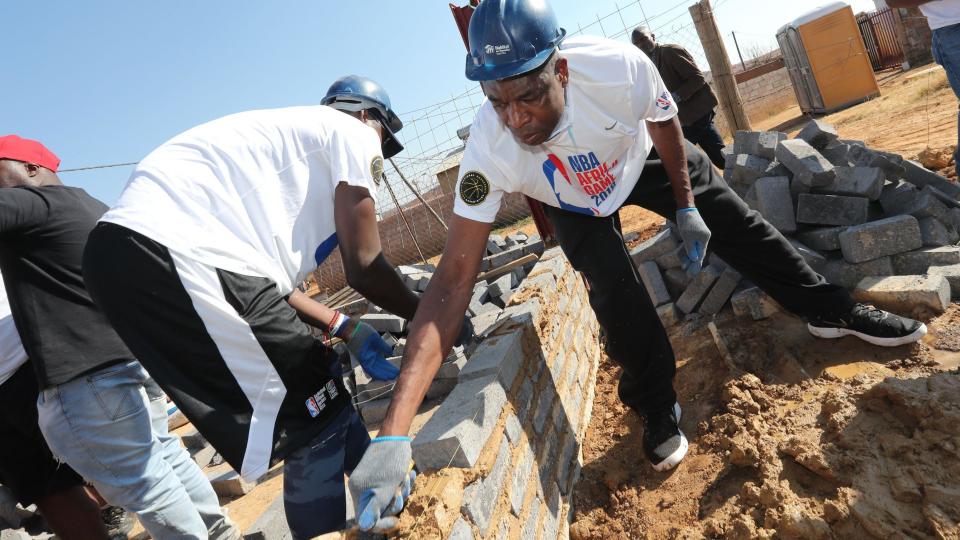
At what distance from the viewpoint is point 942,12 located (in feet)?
9.33

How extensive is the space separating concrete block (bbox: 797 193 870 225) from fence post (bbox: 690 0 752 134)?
4627 millimetres

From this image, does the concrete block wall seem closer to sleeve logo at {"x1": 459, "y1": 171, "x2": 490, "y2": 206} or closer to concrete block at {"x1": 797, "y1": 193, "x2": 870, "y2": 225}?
sleeve logo at {"x1": 459, "y1": 171, "x2": 490, "y2": 206}

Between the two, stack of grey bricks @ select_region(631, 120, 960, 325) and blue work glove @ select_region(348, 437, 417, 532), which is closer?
blue work glove @ select_region(348, 437, 417, 532)

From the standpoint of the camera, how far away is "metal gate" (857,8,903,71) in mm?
15375

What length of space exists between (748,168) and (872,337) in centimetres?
164

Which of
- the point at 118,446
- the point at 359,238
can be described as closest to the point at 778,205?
the point at 359,238

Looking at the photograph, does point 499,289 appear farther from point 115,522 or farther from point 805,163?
point 115,522

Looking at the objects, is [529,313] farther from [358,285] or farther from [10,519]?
[10,519]

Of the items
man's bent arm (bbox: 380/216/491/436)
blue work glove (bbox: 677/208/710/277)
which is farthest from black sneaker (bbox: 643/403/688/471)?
man's bent arm (bbox: 380/216/491/436)

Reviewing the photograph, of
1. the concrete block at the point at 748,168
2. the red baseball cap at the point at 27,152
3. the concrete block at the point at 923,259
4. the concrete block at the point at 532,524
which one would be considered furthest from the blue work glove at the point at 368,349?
the concrete block at the point at 748,168

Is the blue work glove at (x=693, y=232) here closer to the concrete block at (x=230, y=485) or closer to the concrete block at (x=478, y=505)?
the concrete block at (x=478, y=505)

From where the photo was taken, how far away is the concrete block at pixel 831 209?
348 cm

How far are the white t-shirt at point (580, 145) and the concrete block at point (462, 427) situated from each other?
2.05ft

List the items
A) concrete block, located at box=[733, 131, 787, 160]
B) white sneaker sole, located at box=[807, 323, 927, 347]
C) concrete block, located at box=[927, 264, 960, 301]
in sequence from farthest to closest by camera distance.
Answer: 1. concrete block, located at box=[733, 131, 787, 160]
2. concrete block, located at box=[927, 264, 960, 301]
3. white sneaker sole, located at box=[807, 323, 927, 347]
